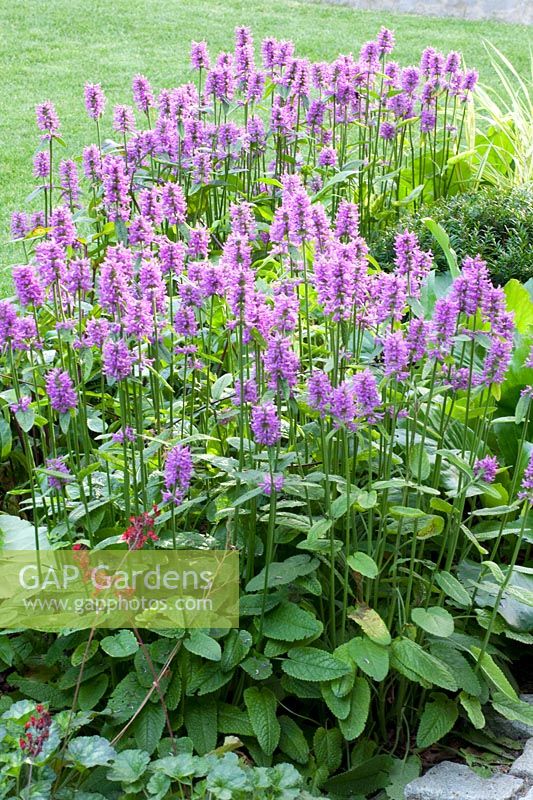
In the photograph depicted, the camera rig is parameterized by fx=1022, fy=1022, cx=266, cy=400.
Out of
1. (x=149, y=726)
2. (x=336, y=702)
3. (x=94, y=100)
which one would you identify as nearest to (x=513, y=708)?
(x=336, y=702)

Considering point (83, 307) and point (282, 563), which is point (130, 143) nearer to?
point (83, 307)

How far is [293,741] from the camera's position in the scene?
2416 millimetres

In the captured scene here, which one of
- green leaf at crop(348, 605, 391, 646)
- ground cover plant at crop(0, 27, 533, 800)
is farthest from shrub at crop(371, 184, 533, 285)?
green leaf at crop(348, 605, 391, 646)

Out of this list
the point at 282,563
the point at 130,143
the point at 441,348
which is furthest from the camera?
the point at 130,143

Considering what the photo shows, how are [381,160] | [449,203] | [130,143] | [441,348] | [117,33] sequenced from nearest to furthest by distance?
[441,348] → [130,143] → [449,203] → [381,160] → [117,33]

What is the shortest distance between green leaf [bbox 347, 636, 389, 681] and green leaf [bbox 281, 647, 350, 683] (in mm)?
37

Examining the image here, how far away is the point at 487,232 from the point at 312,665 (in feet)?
7.94

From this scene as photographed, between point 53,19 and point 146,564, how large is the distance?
435 inches

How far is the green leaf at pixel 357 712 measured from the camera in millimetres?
2297

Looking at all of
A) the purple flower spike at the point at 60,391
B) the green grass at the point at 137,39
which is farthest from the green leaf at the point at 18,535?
the green grass at the point at 137,39

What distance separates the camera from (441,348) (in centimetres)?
227

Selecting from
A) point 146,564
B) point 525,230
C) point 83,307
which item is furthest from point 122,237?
point 525,230

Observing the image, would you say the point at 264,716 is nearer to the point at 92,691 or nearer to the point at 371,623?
the point at 371,623

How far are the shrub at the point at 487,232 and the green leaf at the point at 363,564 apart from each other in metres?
2.05
